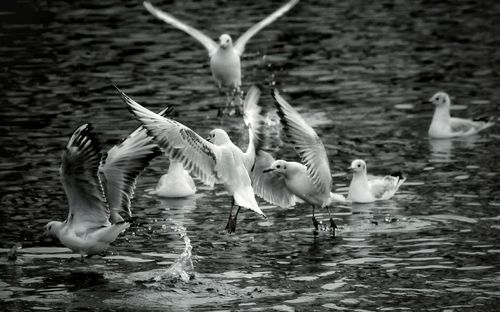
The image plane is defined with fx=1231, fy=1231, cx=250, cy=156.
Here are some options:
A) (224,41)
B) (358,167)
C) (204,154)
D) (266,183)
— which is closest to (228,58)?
(224,41)

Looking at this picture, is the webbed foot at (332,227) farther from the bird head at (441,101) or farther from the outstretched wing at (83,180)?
the bird head at (441,101)

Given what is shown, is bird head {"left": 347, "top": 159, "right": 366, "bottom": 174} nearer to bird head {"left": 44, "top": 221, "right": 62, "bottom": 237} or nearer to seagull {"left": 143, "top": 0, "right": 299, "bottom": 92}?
bird head {"left": 44, "top": 221, "right": 62, "bottom": 237}

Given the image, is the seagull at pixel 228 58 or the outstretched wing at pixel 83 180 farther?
the seagull at pixel 228 58

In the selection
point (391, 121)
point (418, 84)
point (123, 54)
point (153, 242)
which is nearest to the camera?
point (153, 242)

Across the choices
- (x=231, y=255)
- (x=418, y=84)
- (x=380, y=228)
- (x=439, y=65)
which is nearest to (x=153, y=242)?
(x=231, y=255)

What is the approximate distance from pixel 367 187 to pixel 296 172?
1.45m

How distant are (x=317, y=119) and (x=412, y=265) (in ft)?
26.1

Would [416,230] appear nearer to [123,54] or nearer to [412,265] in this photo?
[412,265]

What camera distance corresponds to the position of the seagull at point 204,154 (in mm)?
13055

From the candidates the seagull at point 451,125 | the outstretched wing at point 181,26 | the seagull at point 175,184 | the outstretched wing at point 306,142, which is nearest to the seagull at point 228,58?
the outstretched wing at point 181,26

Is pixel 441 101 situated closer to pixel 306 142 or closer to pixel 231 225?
pixel 306 142

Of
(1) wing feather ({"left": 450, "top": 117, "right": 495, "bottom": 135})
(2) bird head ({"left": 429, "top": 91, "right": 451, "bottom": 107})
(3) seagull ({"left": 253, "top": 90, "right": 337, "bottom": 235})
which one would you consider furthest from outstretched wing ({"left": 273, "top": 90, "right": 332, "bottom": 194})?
(2) bird head ({"left": 429, "top": 91, "right": 451, "bottom": 107})

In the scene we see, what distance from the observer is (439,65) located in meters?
24.9

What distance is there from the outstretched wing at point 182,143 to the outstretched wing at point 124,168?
0.48 m
